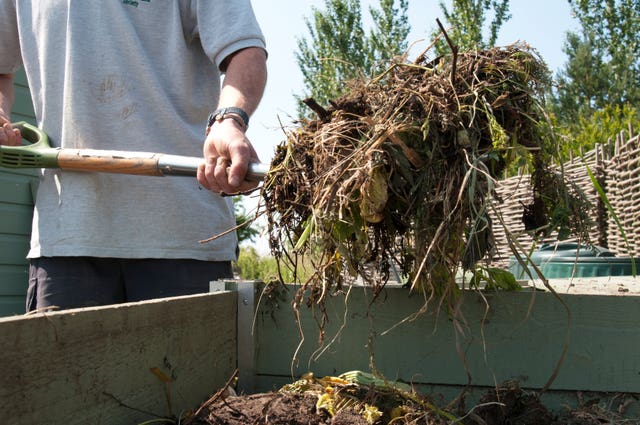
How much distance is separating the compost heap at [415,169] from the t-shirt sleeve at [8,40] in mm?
1464

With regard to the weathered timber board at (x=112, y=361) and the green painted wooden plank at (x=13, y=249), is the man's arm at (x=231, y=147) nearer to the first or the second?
the weathered timber board at (x=112, y=361)

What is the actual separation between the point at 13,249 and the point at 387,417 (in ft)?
14.3

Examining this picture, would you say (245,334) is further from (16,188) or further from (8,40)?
(16,188)

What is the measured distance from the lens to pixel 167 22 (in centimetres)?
234

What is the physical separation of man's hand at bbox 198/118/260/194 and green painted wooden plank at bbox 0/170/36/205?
378 cm

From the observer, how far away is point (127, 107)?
2273mm

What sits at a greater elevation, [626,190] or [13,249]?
[626,190]

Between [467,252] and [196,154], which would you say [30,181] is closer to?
[196,154]

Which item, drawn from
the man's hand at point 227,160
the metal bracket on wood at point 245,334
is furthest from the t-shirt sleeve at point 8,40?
A: the metal bracket on wood at point 245,334

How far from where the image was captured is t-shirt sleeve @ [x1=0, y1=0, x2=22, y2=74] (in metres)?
2.49

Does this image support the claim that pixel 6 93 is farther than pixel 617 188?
No

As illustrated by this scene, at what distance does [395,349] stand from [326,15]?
20423 millimetres

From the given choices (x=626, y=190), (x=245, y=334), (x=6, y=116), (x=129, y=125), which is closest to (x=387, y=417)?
(x=245, y=334)

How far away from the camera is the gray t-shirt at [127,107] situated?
2180mm
